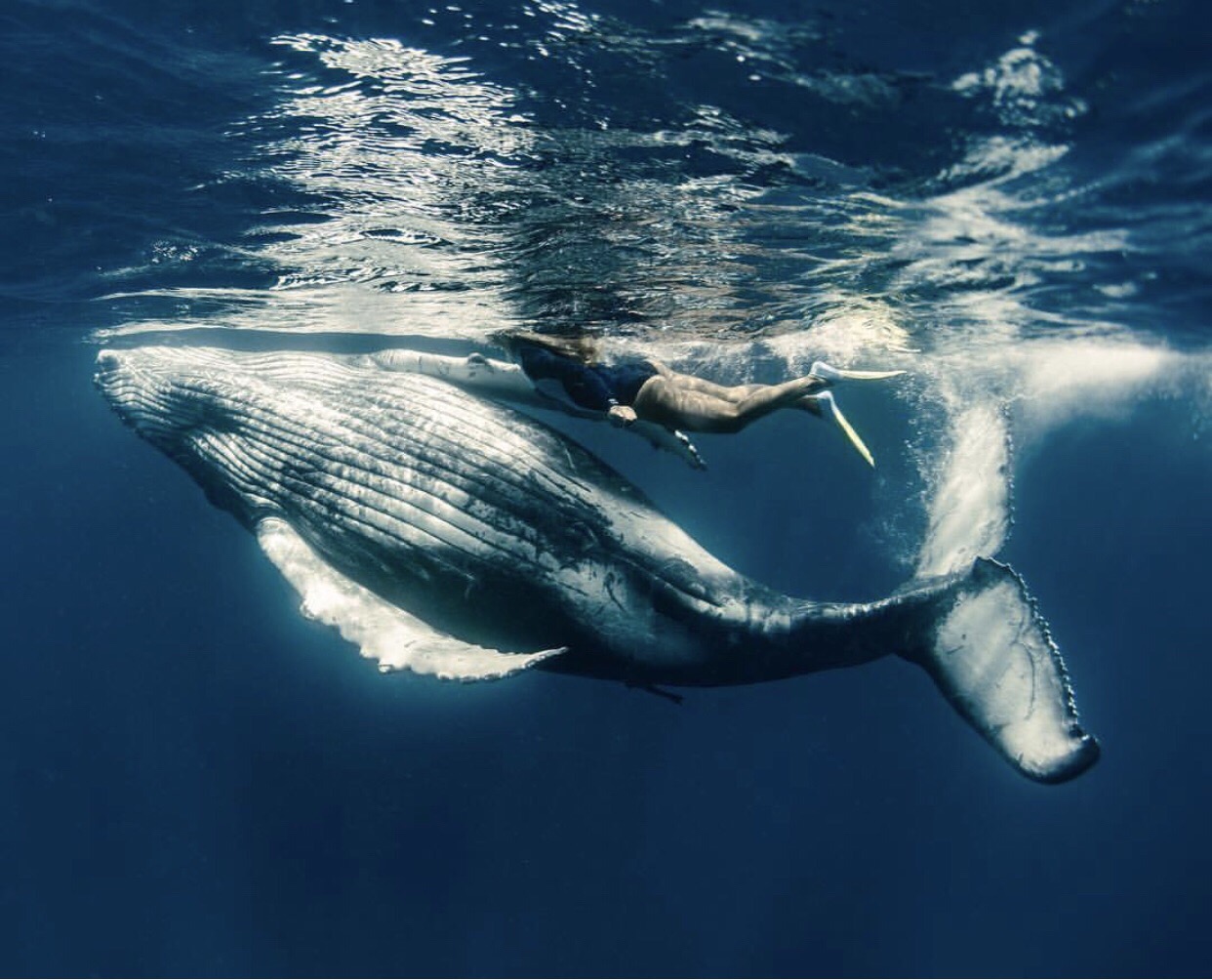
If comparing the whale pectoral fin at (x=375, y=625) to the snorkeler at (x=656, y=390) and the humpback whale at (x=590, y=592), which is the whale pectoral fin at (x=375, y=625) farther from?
the snorkeler at (x=656, y=390)

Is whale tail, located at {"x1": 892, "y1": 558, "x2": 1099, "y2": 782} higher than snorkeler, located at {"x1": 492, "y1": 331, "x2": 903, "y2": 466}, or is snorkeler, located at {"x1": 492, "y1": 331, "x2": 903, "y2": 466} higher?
snorkeler, located at {"x1": 492, "y1": 331, "x2": 903, "y2": 466}

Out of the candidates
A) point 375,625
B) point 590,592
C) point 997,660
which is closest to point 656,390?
point 590,592

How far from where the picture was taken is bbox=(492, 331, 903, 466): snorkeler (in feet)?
17.3

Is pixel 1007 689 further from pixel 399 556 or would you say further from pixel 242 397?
pixel 242 397

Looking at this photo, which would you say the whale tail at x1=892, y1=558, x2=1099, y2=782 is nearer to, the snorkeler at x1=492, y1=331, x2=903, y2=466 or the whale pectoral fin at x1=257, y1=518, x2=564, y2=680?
the snorkeler at x1=492, y1=331, x2=903, y2=466

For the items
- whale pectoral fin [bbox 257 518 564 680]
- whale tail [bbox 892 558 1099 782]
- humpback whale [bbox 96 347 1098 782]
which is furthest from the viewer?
humpback whale [bbox 96 347 1098 782]

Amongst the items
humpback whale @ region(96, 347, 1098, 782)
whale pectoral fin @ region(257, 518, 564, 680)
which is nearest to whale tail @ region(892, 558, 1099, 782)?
humpback whale @ region(96, 347, 1098, 782)

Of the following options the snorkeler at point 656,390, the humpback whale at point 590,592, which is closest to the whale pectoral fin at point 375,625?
the humpback whale at point 590,592

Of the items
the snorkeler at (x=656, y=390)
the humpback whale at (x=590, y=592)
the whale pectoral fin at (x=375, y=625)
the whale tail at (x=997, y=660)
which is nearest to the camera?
the whale pectoral fin at (x=375, y=625)

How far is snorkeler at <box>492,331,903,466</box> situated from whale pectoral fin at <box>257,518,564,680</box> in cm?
239

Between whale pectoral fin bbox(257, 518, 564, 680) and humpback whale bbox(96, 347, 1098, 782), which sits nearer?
whale pectoral fin bbox(257, 518, 564, 680)

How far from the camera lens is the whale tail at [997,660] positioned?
5.86 m

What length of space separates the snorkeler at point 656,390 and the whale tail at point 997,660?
5.64 ft

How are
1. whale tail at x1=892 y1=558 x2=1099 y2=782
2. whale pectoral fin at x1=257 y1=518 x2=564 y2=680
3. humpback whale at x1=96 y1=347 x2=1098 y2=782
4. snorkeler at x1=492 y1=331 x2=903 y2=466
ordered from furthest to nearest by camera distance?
humpback whale at x1=96 y1=347 x2=1098 y2=782
whale tail at x1=892 y1=558 x2=1099 y2=782
snorkeler at x1=492 y1=331 x2=903 y2=466
whale pectoral fin at x1=257 y1=518 x2=564 y2=680
